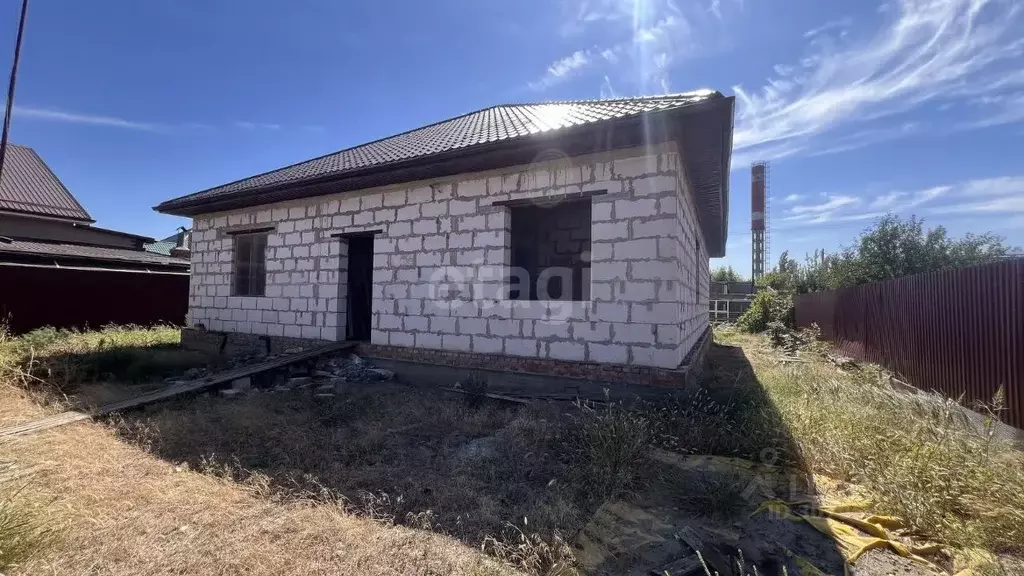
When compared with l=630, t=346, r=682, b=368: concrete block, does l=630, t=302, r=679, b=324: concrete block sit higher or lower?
higher

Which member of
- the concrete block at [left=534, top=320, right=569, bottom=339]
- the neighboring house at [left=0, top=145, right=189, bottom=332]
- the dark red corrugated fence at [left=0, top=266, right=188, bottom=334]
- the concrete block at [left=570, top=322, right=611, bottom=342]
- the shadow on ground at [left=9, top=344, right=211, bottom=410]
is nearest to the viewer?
the concrete block at [left=570, top=322, right=611, bottom=342]

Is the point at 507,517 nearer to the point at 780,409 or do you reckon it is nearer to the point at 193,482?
the point at 193,482

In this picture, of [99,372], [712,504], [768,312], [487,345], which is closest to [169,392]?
[99,372]

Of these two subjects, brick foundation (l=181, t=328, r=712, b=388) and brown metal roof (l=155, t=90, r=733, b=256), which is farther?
brick foundation (l=181, t=328, r=712, b=388)

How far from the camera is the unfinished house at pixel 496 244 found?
5.03m

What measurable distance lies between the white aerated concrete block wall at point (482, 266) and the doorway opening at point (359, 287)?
0.34 metres

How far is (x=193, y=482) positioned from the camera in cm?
344

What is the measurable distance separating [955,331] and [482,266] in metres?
5.68

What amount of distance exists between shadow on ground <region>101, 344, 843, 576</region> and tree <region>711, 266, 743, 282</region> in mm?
32444

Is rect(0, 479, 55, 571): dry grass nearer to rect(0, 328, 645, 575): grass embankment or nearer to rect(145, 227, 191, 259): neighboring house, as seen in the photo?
rect(0, 328, 645, 575): grass embankment

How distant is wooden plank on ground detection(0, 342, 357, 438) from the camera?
4438 millimetres

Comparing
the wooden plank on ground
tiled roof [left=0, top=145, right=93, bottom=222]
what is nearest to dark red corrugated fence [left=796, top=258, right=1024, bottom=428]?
the wooden plank on ground

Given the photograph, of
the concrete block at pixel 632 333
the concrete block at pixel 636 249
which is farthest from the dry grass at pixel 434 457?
the concrete block at pixel 636 249

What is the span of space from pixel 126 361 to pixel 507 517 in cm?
799
